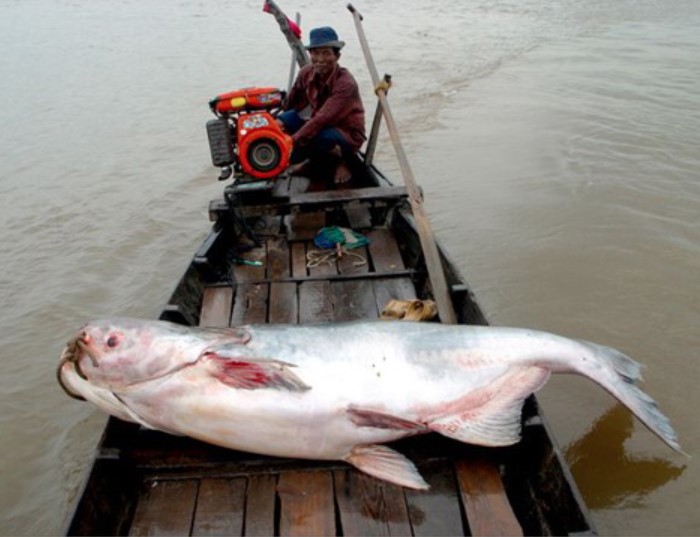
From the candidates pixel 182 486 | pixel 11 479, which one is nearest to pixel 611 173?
pixel 182 486

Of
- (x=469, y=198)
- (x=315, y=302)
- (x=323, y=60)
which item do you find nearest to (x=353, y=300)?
(x=315, y=302)

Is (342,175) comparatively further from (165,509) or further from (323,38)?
(165,509)

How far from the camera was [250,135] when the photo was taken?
5.60 metres

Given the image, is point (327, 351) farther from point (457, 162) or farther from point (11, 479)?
point (457, 162)

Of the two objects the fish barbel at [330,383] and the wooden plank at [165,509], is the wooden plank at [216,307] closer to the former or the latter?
the fish barbel at [330,383]

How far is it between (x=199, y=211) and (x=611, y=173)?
6267 millimetres

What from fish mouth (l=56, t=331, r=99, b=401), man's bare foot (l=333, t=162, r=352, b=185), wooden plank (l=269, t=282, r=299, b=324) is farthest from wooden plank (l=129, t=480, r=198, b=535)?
man's bare foot (l=333, t=162, r=352, b=185)

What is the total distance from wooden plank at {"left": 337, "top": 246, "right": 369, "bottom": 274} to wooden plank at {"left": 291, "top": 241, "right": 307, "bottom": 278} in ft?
1.12

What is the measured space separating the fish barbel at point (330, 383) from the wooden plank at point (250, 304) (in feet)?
4.49

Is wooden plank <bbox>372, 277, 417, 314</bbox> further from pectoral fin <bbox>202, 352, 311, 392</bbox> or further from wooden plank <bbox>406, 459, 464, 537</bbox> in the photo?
pectoral fin <bbox>202, 352, 311, 392</bbox>

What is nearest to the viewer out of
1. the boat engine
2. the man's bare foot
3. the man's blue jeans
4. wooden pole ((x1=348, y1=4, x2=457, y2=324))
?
wooden pole ((x1=348, y1=4, x2=457, y2=324))

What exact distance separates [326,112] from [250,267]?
1.98 m

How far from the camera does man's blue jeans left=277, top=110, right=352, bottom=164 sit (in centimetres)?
643

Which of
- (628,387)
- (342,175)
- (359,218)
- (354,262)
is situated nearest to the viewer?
(628,387)
